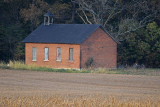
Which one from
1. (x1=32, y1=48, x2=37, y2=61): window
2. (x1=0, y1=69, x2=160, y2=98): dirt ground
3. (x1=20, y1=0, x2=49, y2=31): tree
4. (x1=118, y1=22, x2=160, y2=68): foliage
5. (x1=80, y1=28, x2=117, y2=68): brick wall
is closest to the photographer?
(x1=0, y1=69, x2=160, y2=98): dirt ground

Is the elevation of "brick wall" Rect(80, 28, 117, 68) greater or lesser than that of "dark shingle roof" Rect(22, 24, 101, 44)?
lesser

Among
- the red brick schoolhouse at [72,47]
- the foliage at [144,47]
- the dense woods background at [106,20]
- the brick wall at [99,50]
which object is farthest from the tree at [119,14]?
the red brick schoolhouse at [72,47]

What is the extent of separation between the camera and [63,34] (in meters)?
49.8

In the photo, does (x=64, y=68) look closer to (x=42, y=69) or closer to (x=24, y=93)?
(x=42, y=69)

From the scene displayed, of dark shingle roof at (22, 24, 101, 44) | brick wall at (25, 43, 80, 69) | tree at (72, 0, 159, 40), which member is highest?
tree at (72, 0, 159, 40)

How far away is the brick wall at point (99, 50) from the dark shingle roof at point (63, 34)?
745mm

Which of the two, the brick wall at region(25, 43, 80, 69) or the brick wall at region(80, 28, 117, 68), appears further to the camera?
the brick wall at region(80, 28, 117, 68)

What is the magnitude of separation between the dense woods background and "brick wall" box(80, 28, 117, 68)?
6.42 m

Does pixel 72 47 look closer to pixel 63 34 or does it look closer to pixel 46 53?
pixel 63 34

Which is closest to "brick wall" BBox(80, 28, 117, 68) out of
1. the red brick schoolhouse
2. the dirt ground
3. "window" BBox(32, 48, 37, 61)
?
the red brick schoolhouse

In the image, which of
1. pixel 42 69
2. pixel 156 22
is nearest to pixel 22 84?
pixel 42 69

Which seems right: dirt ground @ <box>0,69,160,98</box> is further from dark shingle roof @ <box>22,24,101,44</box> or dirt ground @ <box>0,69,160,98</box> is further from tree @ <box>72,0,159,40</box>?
tree @ <box>72,0,159,40</box>

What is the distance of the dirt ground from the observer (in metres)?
26.4

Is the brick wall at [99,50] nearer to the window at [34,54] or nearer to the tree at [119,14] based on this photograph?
the tree at [119,14]
